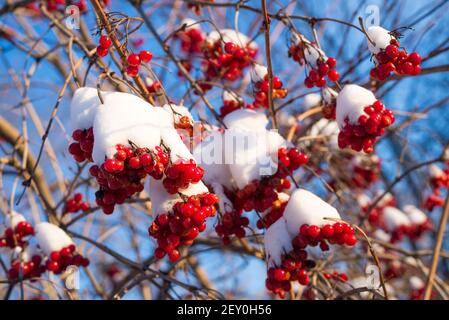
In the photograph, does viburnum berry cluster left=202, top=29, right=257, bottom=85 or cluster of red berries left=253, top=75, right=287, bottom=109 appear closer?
cluster of red berries left=253, top=75, right=287, bottom=109

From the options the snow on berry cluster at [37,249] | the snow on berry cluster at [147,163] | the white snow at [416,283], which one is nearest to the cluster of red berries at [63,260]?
the snow on berry cluster at [37,249]

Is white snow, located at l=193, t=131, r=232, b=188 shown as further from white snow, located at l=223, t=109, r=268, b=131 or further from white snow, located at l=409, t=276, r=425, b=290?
white snow, located at l=409, t=276, r=425, b=290

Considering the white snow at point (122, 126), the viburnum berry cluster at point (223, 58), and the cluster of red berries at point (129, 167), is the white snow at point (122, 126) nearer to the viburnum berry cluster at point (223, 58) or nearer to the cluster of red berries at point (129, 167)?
the cluster of red berries at point (129, 167)

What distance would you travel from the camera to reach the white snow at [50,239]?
2.07m

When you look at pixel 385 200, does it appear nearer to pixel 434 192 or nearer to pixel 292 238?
pixel 434 192

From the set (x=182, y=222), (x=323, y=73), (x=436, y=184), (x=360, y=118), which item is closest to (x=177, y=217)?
(x=182, y=222)

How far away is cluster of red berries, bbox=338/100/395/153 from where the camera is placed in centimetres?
162

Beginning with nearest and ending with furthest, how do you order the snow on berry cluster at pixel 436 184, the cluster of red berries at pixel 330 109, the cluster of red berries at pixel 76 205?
1. the cluster of red berries at pixel 330 109
2. the cluster of red berries at pixel 76 205
3. the snow on berry cluster at pixel 436 184

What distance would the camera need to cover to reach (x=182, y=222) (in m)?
1.47

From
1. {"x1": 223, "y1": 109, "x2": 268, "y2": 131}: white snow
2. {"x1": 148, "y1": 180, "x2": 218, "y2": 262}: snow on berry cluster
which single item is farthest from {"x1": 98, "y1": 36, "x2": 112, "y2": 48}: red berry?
{"x1": 223, "y1": 109, "x2": 268, "y2": 131}: white snow

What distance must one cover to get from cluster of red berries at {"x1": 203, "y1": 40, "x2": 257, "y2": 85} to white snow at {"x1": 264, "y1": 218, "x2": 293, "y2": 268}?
0.86m

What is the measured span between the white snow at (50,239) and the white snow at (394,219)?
7.88 feet

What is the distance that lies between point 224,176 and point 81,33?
6.78ft

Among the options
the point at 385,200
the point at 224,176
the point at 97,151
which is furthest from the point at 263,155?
the point at 385,200
